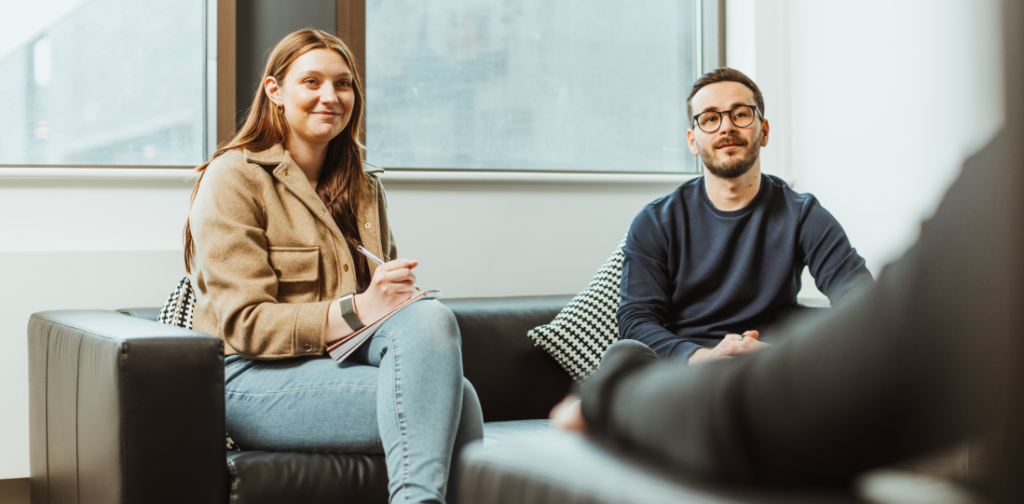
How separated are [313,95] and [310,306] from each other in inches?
20.3

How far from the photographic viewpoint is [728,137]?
1.79m

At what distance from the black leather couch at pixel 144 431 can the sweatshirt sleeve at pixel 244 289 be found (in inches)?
5.8

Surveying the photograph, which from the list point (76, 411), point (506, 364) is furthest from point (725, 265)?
point (76, 411)

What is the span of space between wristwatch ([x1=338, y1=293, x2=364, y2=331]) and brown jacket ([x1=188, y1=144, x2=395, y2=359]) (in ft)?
0.12

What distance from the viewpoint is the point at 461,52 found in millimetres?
2611

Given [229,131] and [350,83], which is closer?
[350,83]

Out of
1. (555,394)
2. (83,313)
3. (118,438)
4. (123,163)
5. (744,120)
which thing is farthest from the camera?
(123,163)

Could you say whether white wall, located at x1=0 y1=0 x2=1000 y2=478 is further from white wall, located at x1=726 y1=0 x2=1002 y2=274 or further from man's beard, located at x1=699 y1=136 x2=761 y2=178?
man's beard, located at x1=699 y1=136 x2=761 y2=178

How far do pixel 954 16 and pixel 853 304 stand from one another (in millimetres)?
154

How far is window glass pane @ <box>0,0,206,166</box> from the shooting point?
6.91 feet

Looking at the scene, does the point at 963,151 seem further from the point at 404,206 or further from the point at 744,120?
the point at 404,206

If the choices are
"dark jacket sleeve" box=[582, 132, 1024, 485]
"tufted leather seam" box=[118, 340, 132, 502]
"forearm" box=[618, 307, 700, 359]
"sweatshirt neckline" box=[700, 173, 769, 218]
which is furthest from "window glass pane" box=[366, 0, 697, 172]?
"dark jacket sleeve" box=[582, 132, 1024, 485]

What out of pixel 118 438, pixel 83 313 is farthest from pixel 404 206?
pixel 118 438

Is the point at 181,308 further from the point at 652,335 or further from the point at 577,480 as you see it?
the point at 577,480
